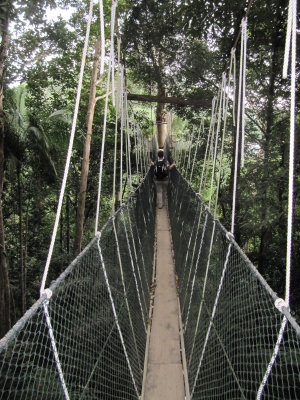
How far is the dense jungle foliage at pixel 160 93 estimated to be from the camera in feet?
10.5

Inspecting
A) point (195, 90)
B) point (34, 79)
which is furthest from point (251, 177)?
point (34, 79)

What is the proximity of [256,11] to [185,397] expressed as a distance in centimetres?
341

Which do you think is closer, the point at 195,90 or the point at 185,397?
the point at 185,397

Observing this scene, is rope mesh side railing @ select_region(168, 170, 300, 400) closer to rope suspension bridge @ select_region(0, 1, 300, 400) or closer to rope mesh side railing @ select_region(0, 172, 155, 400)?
rope suspension bridge @ select_region(0, 1, 300, 400)

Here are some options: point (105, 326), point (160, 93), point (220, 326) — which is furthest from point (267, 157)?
point (160, 93)

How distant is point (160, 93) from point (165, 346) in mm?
4178

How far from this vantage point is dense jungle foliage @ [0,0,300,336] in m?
3.21

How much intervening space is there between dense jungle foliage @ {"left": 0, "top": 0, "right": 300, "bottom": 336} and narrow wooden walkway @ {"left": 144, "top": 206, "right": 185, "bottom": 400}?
943 millimetres

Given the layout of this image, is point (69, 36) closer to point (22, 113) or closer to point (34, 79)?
point (34, 79)

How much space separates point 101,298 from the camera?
169 centimetres

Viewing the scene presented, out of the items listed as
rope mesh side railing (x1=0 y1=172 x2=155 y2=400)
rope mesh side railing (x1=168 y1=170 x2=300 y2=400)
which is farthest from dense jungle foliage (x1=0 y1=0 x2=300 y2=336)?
rope mesh side railing (x1=0 y1=172 x2=155 y2=400)

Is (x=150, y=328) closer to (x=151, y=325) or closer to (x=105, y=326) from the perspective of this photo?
(x=151, y=325)

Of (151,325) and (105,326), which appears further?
(151,325)

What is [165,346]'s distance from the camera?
7.74 feet
